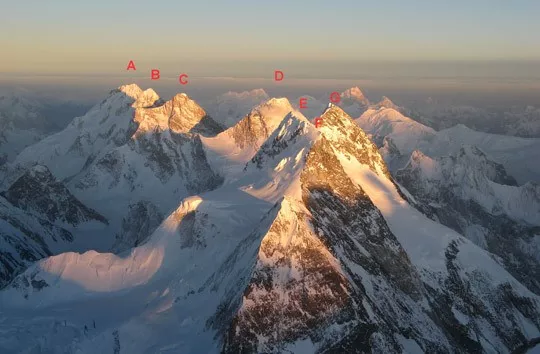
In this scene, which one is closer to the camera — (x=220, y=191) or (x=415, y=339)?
(x=415, y=339)

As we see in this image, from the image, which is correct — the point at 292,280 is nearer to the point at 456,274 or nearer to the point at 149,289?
the point at 149,289

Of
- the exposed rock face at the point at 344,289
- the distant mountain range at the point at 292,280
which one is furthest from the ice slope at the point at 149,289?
the exposed rock face at the point at 344,289

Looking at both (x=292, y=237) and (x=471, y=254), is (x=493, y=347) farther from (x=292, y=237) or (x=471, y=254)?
(x=292, y=237)

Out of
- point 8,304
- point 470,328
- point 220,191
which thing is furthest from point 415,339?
point 8,304

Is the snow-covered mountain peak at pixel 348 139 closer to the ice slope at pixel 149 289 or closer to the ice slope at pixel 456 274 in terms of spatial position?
the ice slope at pixel 456 274

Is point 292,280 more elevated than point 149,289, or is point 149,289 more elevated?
point 292,280

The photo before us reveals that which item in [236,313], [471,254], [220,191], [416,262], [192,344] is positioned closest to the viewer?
[236,313]

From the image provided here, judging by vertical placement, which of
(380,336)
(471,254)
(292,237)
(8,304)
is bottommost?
(8,304)

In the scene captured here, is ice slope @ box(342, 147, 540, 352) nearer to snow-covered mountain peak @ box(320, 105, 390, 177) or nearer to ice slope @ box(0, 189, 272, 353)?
snow-covered mountain peak @ box(320, 105, 390, 177)

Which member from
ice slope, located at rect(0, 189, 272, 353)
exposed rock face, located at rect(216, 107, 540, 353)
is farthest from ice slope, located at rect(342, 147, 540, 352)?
ice slope, located at rect(0, 189, 272, 353)

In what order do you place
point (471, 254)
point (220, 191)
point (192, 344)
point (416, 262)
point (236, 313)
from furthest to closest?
point (220, 191) → point (471, 254) → point (416, 262) → point (192, 344) → point (236, 313)

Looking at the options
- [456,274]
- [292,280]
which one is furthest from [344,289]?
[456,274]
